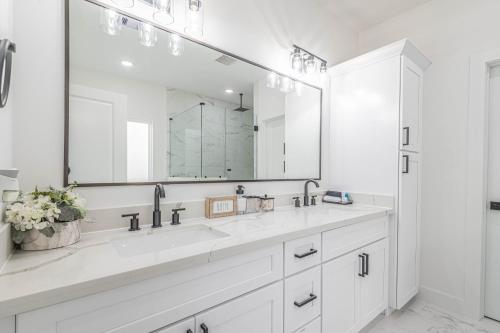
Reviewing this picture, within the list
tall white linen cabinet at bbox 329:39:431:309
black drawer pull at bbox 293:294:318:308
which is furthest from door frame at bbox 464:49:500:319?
black drawer pull at bbox 293:294:318:308

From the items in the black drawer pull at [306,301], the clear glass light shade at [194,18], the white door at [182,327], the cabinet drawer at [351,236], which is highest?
the clear glass light shade at [194,18]

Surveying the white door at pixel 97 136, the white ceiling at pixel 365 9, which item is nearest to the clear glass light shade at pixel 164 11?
the white door at pixel 97 136

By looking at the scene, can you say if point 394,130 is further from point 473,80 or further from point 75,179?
point 75,179

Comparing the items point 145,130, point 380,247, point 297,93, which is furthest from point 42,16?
point 380,247

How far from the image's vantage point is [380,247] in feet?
5.84

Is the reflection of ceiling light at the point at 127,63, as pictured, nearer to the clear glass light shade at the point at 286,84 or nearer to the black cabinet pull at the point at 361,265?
the clear glass light shade at the point at 286,84

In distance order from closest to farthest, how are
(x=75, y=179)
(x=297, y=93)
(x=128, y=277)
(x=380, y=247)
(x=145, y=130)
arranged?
(x=128, y=277)
(x=75, y=179)
(x=145, y=130)
(x=380, y=247)
(x=297, y=93)

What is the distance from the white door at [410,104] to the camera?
1849mm

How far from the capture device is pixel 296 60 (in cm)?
200

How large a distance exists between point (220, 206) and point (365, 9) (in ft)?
7.54

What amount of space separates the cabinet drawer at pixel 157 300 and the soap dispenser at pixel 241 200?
53 cm

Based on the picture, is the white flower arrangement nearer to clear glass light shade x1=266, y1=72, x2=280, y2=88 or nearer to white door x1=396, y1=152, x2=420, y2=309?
clear glass light shade x1=266, y1=72, x2=280, y2=88

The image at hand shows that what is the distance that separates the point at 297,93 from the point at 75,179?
1685mm

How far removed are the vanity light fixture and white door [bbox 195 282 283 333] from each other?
166cm
